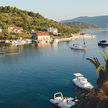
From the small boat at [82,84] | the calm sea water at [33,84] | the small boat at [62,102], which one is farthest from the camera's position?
the small boat at [82,84]

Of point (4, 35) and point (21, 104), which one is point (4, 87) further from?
point (4, 35)

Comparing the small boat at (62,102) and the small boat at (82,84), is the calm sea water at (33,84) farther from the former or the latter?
the small boat at (82,84)

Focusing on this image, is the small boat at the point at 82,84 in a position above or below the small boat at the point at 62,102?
above

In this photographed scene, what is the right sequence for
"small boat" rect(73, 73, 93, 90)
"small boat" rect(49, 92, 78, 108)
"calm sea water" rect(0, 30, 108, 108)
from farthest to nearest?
"small boat" rect(73, 73, 93, 90) < "calm sea water" rect(0, 30, 108, 108) < "small boat" rect(49, 92, 78, 108)

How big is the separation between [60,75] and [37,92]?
16.8 metres

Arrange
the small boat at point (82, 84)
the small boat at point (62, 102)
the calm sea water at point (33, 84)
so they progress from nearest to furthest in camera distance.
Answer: the small boat at point (62, 102) → the calm sea water at point (33, 84) → the small boat at point (82, 84)

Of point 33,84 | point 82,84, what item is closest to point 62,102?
point 82,84

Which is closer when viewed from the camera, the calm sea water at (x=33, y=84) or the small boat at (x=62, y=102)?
the small boat at (x=62, y=102)

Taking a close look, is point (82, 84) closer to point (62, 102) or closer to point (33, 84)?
point (62, 102)

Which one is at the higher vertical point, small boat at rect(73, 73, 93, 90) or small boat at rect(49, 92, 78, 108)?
small boat at rect(73, 73, 93, 90)

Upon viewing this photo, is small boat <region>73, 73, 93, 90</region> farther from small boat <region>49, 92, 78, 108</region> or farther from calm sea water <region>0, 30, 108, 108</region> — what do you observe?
small boat <region>49, 92, 78, 108</region>

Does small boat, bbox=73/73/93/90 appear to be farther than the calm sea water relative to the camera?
Yes

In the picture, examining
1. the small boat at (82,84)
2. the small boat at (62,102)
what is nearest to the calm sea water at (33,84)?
the small boat at (62,102)

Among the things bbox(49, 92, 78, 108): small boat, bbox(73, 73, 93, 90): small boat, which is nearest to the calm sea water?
bbox(49, 92, 78, 108): small boat
